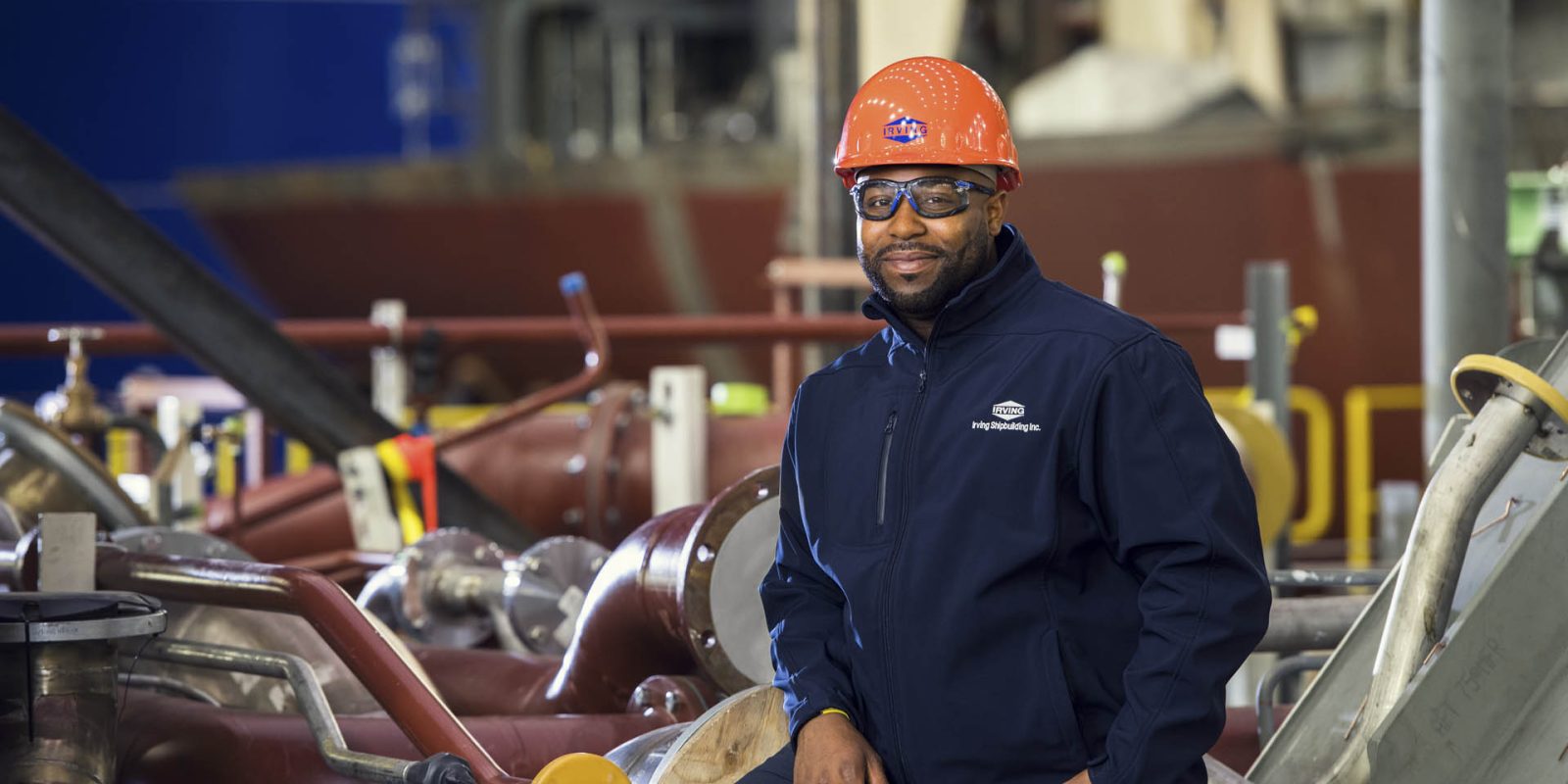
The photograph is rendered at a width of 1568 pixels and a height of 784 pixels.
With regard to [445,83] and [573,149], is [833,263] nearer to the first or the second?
[573,149]

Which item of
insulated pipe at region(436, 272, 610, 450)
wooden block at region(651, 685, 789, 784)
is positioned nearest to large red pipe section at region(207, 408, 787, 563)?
insulated pipe at region(436, 272, 610, 450)

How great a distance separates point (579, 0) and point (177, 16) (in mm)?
3812

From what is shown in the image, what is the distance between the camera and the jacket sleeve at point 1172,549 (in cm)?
193

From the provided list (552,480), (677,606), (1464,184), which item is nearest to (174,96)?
(552,480)

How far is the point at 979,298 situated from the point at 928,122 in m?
0.21

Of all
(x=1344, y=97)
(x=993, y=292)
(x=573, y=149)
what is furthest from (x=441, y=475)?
(x=573, y=149)

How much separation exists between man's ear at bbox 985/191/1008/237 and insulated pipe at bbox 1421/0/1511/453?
2.69 meters

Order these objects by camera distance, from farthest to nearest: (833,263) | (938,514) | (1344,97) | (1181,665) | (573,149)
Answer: (573,149) → (1344,97) → (833,263) → (938,514) → (1181,665)

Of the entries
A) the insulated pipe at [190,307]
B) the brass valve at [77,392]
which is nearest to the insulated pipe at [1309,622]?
the insulated pipe at [190,307]

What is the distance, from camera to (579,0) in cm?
1397

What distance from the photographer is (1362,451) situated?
31.8 ft

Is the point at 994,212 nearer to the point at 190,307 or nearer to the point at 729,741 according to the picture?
the point at 729,741

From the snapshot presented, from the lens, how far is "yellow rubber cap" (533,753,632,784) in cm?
213

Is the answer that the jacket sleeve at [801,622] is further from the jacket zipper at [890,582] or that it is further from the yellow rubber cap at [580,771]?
the yellow rubber cap at [580,771]
